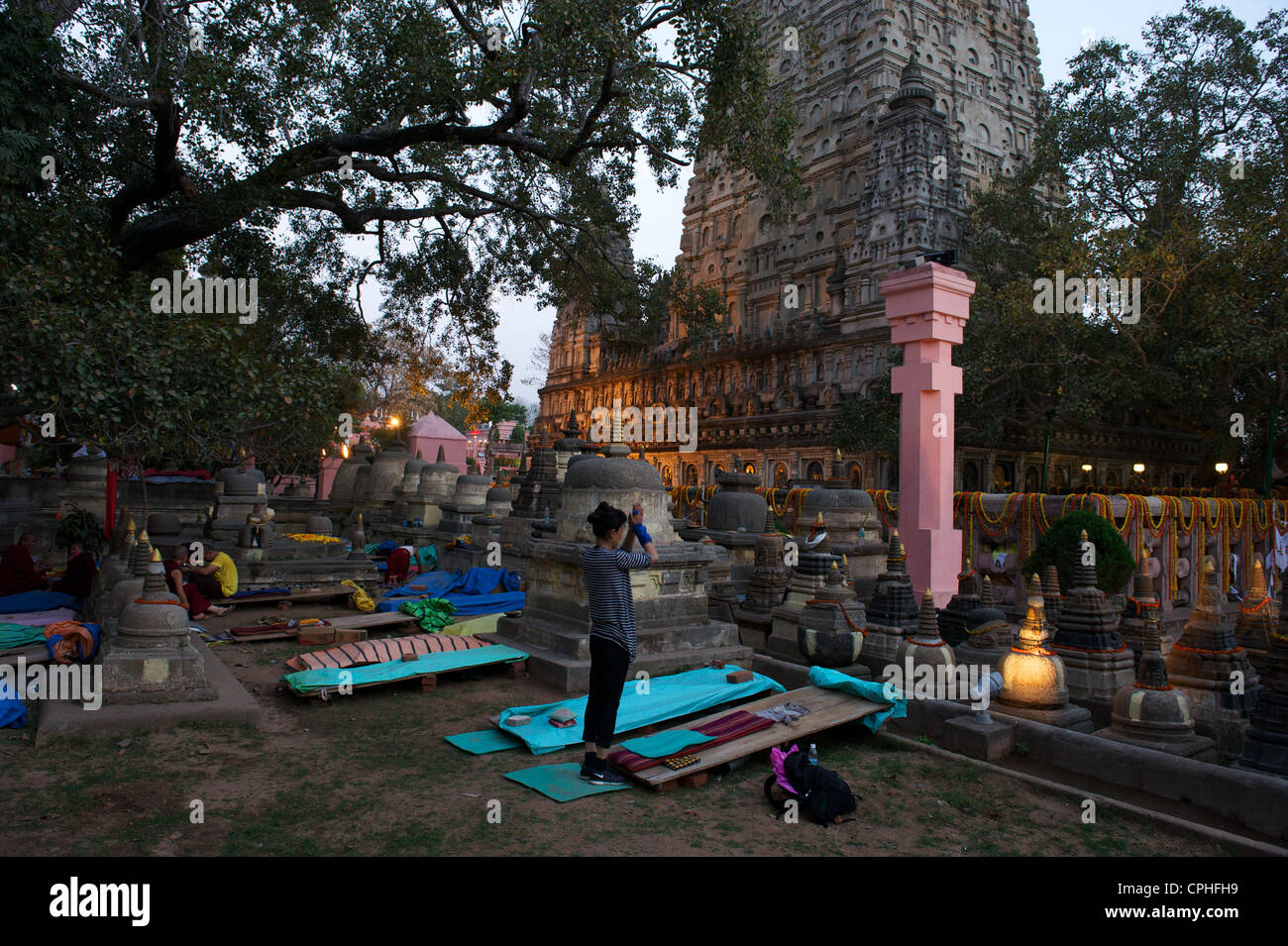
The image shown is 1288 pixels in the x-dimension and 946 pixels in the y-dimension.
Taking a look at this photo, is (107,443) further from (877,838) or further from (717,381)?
(717,381)

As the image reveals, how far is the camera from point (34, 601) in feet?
31.1

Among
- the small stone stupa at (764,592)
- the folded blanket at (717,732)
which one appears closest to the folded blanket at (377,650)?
the folded blanket at (717,732)

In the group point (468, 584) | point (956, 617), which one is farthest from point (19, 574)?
point (956, 617)

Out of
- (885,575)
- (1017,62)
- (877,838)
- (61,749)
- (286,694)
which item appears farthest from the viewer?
(1017,62)

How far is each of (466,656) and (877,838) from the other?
14.6ft

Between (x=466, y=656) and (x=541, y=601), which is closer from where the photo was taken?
(x=466, y=656)

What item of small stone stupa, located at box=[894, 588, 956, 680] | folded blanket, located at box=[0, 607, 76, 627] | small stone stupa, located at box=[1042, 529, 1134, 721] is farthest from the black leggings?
folded blanket, located at box=[0, 607, 76, 627]

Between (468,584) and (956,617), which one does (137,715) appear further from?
(956,617)

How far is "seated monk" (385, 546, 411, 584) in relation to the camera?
15094mm

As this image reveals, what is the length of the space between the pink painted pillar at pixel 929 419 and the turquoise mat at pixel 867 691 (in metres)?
5.36

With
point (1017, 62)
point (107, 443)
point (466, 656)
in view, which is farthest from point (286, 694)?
point (1017, 62)

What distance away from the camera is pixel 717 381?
40.3m

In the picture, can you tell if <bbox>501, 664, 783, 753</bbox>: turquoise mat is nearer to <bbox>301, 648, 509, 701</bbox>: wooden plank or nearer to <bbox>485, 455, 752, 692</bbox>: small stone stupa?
<bbox>485, 455, 752, 692</bbox>: small stone stupa

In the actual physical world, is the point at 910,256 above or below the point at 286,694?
above
